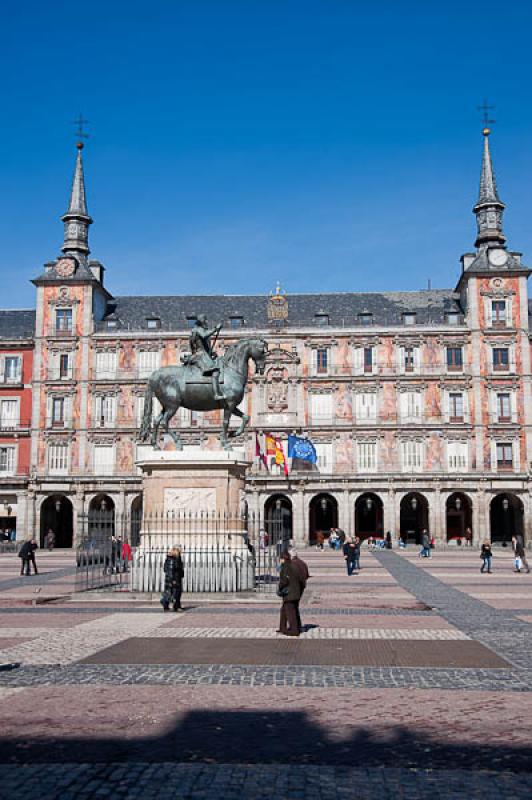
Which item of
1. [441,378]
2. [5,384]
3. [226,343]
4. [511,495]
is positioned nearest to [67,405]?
[5,384]

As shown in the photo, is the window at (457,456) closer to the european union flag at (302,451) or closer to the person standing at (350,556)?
the european union flag at (302,451)

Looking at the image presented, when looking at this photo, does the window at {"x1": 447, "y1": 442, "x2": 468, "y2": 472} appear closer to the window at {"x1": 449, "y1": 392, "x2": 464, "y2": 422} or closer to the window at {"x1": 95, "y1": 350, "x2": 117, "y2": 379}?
the window at {"x1": 449, "y1": 392, "x2": 464, "y2": 422}

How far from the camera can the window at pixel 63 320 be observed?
61281mm

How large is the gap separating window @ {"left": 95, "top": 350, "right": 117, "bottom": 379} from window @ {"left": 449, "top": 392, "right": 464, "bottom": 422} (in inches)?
966

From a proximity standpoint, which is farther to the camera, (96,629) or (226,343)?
(226,343)

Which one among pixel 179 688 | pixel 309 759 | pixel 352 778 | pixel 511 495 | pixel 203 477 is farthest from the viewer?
pixel 511 495

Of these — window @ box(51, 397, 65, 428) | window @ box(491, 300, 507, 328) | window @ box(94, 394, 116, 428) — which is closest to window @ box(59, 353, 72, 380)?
window @ box(51, 397, 65, 428)

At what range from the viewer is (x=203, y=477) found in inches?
786

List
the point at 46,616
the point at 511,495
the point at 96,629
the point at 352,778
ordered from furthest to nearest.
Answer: the point at 511,495 → the point at 46,616 → the point at 96,629 → the point at 352,778

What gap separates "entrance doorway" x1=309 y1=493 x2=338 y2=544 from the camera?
60.8 metres

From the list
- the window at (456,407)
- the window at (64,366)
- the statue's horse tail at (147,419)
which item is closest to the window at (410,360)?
the window at (456,407)

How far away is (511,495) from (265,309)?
2302cm

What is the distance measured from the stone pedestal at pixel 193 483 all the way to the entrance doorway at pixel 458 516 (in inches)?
1618

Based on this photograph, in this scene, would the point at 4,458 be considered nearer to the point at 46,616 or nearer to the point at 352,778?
the point at 46,616
